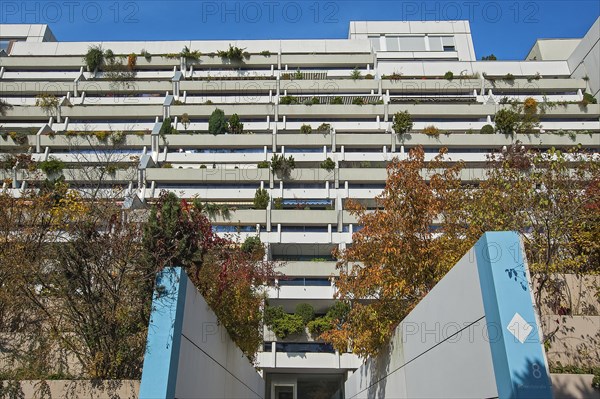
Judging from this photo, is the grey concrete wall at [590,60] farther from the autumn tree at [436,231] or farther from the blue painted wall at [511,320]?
the blue painted wall at [511,320]

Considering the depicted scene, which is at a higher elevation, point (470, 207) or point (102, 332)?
point (470, 207)

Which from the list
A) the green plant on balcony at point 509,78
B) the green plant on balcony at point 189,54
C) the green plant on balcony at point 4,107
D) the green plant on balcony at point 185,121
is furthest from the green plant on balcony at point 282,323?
the green plant on balcony at point 4,107

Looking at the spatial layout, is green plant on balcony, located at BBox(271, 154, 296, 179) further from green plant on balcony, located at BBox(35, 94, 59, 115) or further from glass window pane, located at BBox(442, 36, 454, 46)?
A: glass window pane, located at BBox(442, 36, 454, 46)

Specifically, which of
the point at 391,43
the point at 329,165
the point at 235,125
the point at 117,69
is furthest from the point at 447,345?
the point at 391,43

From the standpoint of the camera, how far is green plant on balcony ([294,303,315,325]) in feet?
98.4

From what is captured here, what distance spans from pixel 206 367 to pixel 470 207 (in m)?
7.44

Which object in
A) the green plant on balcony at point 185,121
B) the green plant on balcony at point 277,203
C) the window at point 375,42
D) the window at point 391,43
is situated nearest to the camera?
the green plant on balcony at point 277,203

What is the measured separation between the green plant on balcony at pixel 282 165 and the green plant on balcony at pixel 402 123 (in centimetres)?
868

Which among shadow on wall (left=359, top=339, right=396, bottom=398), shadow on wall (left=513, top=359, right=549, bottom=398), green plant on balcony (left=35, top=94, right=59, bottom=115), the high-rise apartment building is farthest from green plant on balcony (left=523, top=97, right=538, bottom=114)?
shadow on wall (left=513, top=359, right=549, bottom=398)

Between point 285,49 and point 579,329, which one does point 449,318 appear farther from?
point 285,49

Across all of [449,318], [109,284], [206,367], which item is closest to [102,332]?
[109,284]

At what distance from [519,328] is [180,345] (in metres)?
4.35

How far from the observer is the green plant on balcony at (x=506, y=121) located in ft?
129

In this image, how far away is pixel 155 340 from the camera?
6.71 meters
